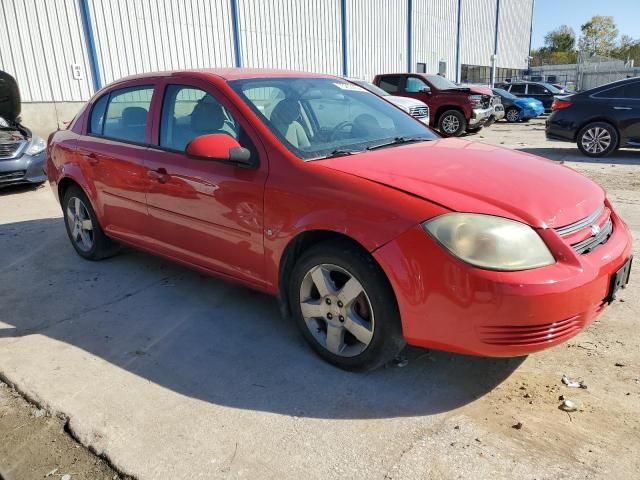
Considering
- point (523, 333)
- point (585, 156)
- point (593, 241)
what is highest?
point (593, 241)

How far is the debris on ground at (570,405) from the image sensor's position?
2.45 meters

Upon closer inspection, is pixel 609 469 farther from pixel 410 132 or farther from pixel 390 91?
pixel 390 91

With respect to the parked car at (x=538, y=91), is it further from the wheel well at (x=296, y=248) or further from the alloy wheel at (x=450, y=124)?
the wheel well at (x=296, y=248)

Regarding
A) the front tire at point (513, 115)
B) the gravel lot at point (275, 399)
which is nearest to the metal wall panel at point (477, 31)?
the front tire at point (513, 115)

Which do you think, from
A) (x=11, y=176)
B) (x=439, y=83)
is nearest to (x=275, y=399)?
(x=11, y=176)

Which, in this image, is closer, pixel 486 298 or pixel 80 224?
pixel 486 298

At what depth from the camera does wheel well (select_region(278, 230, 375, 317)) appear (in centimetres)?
266

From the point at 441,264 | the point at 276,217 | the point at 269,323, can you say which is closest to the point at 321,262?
the point at 276,217

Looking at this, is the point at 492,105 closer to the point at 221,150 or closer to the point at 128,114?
the point at 128,114

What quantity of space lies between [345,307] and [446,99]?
41.7 ft

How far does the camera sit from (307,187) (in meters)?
2.71

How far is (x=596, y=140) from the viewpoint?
9.73m

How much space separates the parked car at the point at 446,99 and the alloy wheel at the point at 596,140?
4.34 meters

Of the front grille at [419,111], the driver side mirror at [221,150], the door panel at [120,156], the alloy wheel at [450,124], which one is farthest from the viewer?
the alloy wheel at [450,124]
